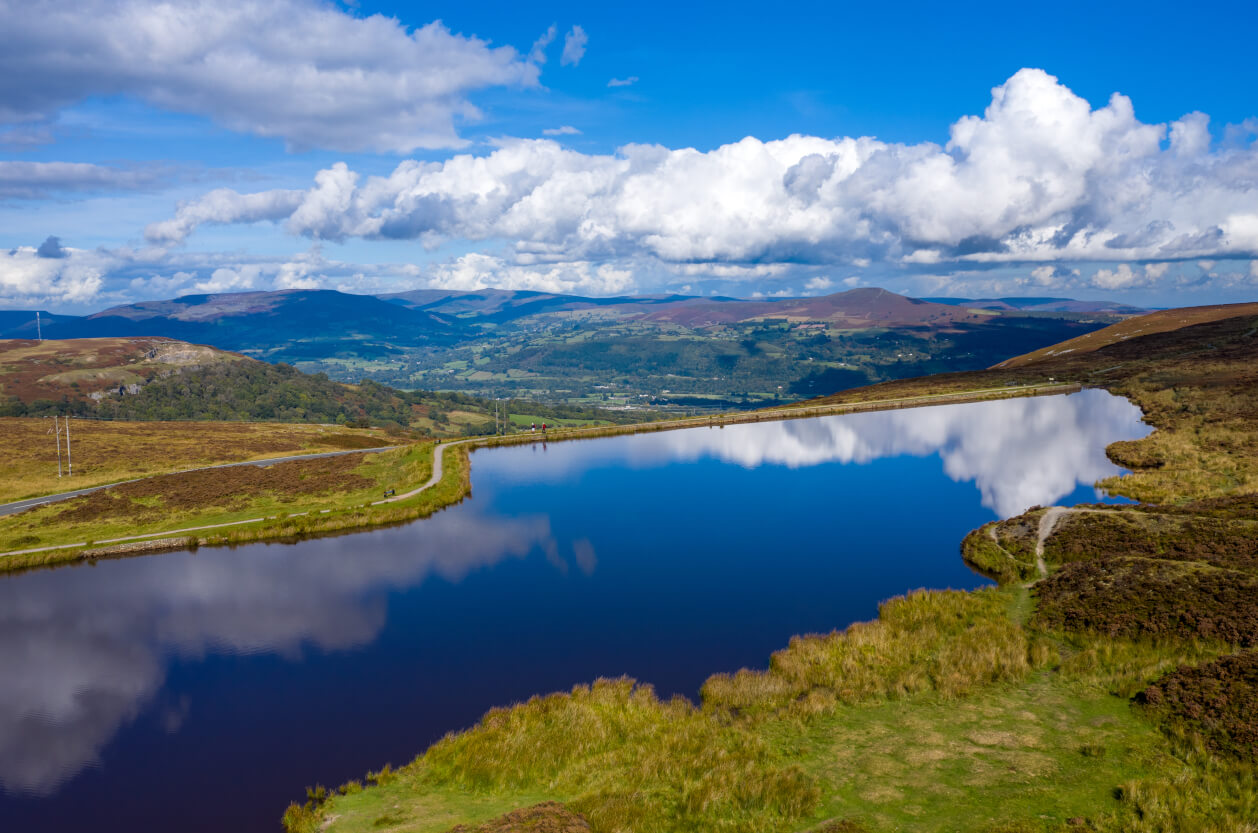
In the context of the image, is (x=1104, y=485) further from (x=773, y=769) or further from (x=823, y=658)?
(x=773, y=769)

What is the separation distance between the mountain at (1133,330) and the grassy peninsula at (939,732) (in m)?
129

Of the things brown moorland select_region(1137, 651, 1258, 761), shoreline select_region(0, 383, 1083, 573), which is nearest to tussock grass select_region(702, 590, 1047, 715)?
brown moorland select_region(1137, 651, 1258, 761)

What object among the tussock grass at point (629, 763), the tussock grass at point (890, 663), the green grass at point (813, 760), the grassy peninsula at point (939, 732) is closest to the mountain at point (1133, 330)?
the grassy peninsula at point (939, 732)

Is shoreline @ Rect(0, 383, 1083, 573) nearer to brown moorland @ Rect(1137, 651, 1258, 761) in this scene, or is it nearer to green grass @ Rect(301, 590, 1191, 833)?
green grass @ Rect(301, 590, 1191, 833)

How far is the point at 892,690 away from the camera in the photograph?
76.4ft

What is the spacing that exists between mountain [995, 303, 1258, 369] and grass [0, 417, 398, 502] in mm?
133752

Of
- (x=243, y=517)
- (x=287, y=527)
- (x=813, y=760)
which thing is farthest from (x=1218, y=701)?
(x=243, y=517)

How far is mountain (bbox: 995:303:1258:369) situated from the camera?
147250 millimetres

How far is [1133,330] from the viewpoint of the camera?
158 meters

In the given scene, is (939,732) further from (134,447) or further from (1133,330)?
(1133,330)

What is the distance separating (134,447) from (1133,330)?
192 m

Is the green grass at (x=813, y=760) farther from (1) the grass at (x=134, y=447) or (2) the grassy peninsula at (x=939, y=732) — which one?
(1) the grass at (x=134, y=447)

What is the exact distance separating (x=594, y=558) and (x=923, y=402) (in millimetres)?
77482

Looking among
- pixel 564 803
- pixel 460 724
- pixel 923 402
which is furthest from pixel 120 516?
pixel 923 402
